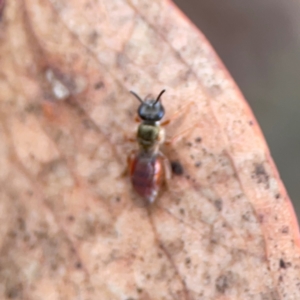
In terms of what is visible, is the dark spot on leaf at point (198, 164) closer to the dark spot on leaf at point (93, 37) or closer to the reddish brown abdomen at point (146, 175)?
the reddish brown abdomen at point (146, 175)

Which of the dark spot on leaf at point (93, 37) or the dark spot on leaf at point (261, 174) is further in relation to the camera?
the dark spot on leaf at point (93, 37)


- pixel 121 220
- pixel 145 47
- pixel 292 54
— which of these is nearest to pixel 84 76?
pixel 145 47

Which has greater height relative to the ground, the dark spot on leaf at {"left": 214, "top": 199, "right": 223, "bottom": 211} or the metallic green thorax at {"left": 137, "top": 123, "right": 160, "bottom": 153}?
the metallic green thorax at {"left": 137, "top": 123, "right": 160, "bottom": 153}

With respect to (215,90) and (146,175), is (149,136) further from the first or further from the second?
(215,90)

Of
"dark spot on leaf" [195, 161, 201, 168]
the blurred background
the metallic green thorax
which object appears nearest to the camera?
"dark spot on leaf" [195, 161, 201, 168]

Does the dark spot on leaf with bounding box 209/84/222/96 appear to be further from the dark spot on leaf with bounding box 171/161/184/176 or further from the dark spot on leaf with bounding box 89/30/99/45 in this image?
the dark spot on leaf with bounding box 89/30/99/45

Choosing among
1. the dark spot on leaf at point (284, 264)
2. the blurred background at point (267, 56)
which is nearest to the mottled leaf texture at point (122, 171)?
the dark spot on leaf at point (284, 264)

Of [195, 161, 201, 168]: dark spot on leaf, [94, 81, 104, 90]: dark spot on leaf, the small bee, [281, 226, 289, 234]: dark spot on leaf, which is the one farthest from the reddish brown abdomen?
[281, 226, 289, 234]: dark spot on leaf

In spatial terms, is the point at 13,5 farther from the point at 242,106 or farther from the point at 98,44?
Answer: the point at 242,106
